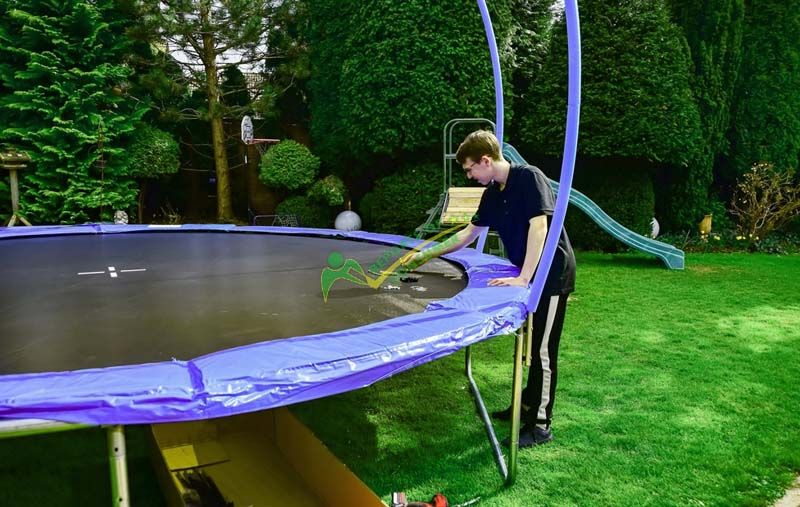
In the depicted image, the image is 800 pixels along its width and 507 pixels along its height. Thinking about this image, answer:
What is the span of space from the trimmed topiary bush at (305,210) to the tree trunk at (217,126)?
0.80 meters

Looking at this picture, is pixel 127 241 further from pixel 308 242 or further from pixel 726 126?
pixel 726 126

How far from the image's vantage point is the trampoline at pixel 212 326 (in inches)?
33.1

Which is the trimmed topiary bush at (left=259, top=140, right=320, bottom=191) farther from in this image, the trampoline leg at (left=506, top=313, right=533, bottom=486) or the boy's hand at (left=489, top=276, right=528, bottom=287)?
the trampoline leg at (left=506, top=313, right=533, bottom=486)

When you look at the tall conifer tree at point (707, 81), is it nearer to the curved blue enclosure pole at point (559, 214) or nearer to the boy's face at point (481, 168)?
the boy's face at point (481, 168)

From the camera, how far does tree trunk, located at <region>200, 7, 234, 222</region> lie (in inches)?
248

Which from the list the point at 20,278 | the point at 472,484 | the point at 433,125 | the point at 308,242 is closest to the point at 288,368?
the point at 472,484

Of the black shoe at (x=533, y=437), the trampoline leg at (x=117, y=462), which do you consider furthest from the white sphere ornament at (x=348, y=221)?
the trampoline leg at (x=117, y=462)

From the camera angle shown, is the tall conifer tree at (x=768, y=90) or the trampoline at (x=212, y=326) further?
the tall conifer tree at (x=768, y=90)

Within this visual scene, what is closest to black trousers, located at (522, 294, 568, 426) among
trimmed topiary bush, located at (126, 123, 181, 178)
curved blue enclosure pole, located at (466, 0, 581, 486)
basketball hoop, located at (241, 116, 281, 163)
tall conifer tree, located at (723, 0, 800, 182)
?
curved blue enclosure pole, located at (466, 0, 581, 486)

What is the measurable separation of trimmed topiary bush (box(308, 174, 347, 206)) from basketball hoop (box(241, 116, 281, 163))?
0.97 metres

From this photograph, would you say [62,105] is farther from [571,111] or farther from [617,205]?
[571,111]

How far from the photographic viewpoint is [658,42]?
517 cm

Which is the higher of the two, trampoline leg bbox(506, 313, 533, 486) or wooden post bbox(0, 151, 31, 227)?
wooden post bbox(0, 151, 31, 227)

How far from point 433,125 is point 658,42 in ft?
7.39
